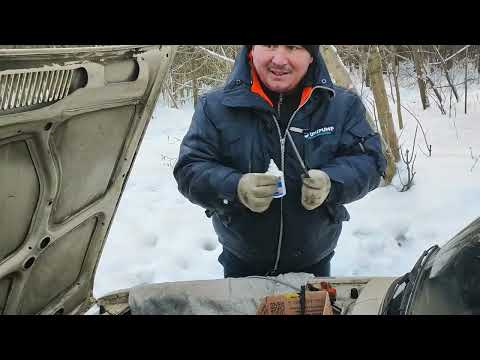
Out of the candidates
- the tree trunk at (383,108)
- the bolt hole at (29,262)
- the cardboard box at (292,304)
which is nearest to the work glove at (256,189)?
the cardboard box at (292,304)

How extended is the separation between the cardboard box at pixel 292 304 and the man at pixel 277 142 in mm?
267

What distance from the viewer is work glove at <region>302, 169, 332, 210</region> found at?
1.21m

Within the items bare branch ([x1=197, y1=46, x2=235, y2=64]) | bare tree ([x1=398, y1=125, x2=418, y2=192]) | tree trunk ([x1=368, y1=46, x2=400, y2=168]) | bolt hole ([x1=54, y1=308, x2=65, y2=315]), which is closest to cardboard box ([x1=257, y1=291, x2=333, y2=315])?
bolt hole ([x1=54, y1=308, x2=65, y2=315])

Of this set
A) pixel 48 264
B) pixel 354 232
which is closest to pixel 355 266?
pixel 354 232

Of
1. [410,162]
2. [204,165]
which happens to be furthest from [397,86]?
[204,165]

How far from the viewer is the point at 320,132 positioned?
1206 millimetres

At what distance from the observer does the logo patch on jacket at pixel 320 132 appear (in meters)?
1.21

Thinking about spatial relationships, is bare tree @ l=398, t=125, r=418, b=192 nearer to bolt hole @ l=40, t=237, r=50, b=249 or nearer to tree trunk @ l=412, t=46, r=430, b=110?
tree trunk @ l=412, t=46, r=430, b=110

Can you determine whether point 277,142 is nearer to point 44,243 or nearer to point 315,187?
point 315,187

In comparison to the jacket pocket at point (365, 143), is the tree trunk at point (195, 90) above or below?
above

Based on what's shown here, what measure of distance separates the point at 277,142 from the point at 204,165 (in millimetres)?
203

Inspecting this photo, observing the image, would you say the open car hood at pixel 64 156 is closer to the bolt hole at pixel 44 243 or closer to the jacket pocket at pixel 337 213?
the bolt hole at pixel 44 243

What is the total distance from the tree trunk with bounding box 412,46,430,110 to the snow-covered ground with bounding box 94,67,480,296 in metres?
0.14

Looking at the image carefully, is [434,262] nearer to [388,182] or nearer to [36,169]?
[36,169]
